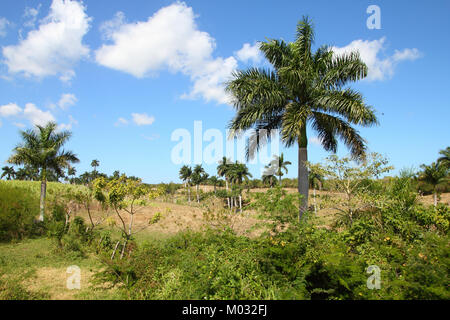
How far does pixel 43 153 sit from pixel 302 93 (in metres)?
18.9

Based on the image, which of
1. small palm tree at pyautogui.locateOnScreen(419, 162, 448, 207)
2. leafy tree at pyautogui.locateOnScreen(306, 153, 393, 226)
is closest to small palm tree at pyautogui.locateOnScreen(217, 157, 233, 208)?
small palm tree at pyautogui.locateOnScreen(419, 162, 448, 207)

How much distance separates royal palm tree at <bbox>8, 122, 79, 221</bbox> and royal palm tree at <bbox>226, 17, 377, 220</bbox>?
1550cm

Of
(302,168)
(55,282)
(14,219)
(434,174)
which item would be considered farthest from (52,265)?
(434,174)

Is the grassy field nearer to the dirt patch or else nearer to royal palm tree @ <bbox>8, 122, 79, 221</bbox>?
the dirt patch

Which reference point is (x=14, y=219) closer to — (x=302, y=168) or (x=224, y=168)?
(x=302, y=168)

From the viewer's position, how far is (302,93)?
12.7m

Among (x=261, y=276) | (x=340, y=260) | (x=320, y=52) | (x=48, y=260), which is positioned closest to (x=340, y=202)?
(x=340, y=260)

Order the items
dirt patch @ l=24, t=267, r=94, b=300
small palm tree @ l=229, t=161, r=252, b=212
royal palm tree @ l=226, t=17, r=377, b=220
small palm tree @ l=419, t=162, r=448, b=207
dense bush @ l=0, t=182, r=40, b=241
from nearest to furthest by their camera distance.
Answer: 1. dirt patch @ l=24, t=267, r=94, b=300
2. royal palm tree @ l=226, t=17, r=377, b=220
3. dense bush @ l=0, t=182, r=40, b=241
4. small palm tree @ l=419, t=162, r=448, b=207
5. small palm tree @ l=229, t=161, r=252, b=212

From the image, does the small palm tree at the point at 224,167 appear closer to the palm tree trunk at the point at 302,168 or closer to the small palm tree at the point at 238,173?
the small palm tree at the point at 238,173

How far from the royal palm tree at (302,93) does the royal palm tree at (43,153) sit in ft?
50.8

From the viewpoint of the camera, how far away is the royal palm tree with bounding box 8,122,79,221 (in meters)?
19.8

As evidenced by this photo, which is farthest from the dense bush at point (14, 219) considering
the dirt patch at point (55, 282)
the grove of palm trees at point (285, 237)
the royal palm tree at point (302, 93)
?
the royal palm tree at point (302, 93)

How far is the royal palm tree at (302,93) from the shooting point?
11.9 metres
